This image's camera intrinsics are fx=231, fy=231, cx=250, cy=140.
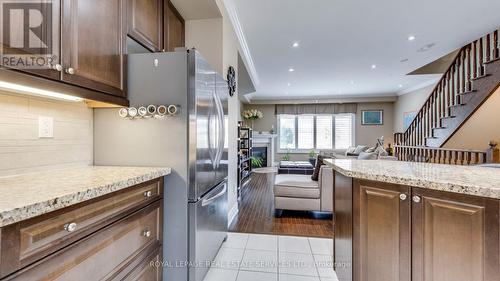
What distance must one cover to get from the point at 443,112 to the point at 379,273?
16.7 ft

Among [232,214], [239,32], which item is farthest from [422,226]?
[239,32]

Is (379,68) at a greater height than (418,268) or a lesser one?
greater

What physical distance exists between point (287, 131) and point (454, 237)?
8711 mm

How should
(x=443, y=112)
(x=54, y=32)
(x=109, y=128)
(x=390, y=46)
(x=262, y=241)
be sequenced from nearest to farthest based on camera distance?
(x=54, y=32) < (x=109, y=128) < (x=262, y=241) < (x=390, y=46) < (x=443, y=112)

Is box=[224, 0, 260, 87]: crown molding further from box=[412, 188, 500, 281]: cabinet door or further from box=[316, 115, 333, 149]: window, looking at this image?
box=[316, 115, 333, 149]: window

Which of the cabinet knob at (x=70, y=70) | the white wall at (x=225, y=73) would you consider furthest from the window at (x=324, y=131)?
the cabinet knob at (x=70, y=70)

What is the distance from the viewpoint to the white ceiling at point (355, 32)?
2.97m

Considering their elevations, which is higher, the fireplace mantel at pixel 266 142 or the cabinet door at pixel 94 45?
the cabinet door at pixel 94 45

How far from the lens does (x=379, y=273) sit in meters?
1.32

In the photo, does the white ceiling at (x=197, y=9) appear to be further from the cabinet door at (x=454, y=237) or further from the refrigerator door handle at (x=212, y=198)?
the cabinet door at (x=454, y=237)

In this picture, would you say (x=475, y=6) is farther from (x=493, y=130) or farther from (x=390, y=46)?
(x=493, y=130)

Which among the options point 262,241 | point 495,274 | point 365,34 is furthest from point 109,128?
point 365,34

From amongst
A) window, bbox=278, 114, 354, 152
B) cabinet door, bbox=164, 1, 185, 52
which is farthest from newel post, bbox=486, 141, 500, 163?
window, bbox=278, 114, 354, 152

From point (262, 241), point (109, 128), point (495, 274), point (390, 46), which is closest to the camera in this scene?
point (495, 274)
